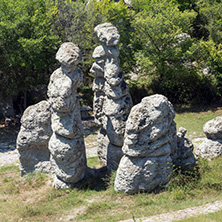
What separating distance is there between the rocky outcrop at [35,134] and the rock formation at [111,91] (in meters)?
2.14

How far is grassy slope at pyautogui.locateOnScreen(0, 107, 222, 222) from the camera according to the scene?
9508 millimetres

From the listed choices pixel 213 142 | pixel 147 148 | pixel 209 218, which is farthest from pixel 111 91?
pixel 209 218

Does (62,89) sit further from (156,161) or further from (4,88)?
(4,88)

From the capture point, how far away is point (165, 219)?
27.8ft

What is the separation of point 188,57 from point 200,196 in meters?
15.9

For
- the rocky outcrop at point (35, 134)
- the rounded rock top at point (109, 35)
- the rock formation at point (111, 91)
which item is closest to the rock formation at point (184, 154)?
the rock formation at point (111, 91)

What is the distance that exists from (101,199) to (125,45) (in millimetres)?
18147

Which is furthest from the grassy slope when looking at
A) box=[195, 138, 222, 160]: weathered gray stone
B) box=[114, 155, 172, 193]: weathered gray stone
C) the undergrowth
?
box=[195, 138, 222, 160]: weathered gray stone

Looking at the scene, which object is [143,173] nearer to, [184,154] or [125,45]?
[184,154]

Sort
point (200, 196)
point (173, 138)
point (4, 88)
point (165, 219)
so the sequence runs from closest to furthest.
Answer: point (165, 219), point (200, 196), point (173, 138), point (4, 88)

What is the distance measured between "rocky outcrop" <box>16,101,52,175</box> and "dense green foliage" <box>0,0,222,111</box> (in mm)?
8321

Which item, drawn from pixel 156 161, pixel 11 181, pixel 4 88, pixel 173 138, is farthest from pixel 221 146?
pixel 4 88

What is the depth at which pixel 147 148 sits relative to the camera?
10234 mm

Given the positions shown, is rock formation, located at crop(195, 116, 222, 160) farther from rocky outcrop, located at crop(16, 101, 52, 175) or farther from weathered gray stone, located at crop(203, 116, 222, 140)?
rocky outcrop, located at crop(16, 101, 52, 175)
